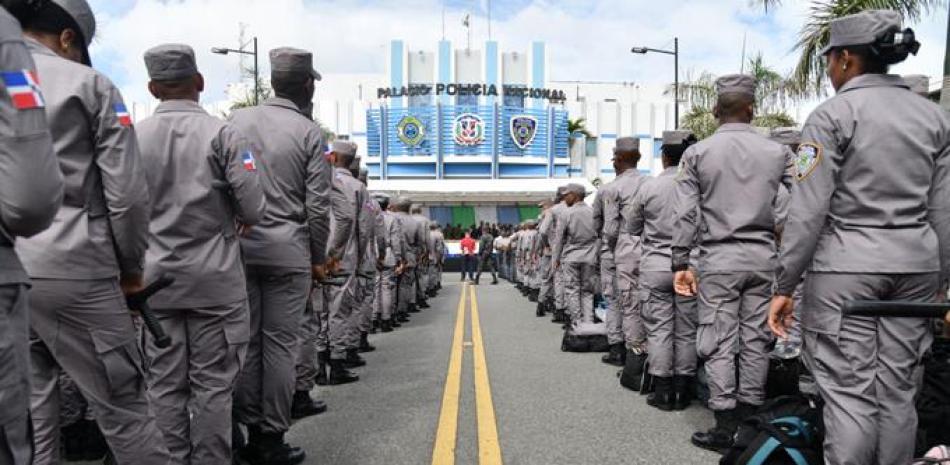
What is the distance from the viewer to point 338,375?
7102 mm

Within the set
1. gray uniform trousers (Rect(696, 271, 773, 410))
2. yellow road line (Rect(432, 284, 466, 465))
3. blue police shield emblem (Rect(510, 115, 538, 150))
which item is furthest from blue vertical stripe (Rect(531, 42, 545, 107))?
gray uniform trousers (Rect(696, 271, 773, 410))

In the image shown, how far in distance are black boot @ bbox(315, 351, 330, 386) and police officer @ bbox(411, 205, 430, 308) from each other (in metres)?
6.93

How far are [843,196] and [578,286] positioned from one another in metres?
8.11

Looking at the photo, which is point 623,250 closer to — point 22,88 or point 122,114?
point 122,114

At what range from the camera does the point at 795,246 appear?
3.26 m

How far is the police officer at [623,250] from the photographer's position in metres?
7.20

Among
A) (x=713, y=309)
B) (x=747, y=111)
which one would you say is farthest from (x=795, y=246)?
(x=747, y=111)

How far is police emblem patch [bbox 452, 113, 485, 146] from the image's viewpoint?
5278 centimetres

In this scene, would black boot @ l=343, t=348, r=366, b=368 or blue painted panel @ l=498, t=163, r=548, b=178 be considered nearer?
black boot @ l=343, t=348, r=366, b=368

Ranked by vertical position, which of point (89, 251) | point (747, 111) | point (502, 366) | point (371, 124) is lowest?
point (502, 366)

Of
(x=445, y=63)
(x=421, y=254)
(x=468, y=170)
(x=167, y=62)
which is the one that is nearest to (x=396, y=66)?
(x=445, y=63)

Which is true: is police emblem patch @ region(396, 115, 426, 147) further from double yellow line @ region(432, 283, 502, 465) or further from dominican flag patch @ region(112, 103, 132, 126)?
dominican flag patch @ region(112, 103, 132, 126)

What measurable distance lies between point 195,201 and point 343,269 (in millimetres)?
4093

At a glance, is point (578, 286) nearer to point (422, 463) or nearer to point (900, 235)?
point (422, 463)
